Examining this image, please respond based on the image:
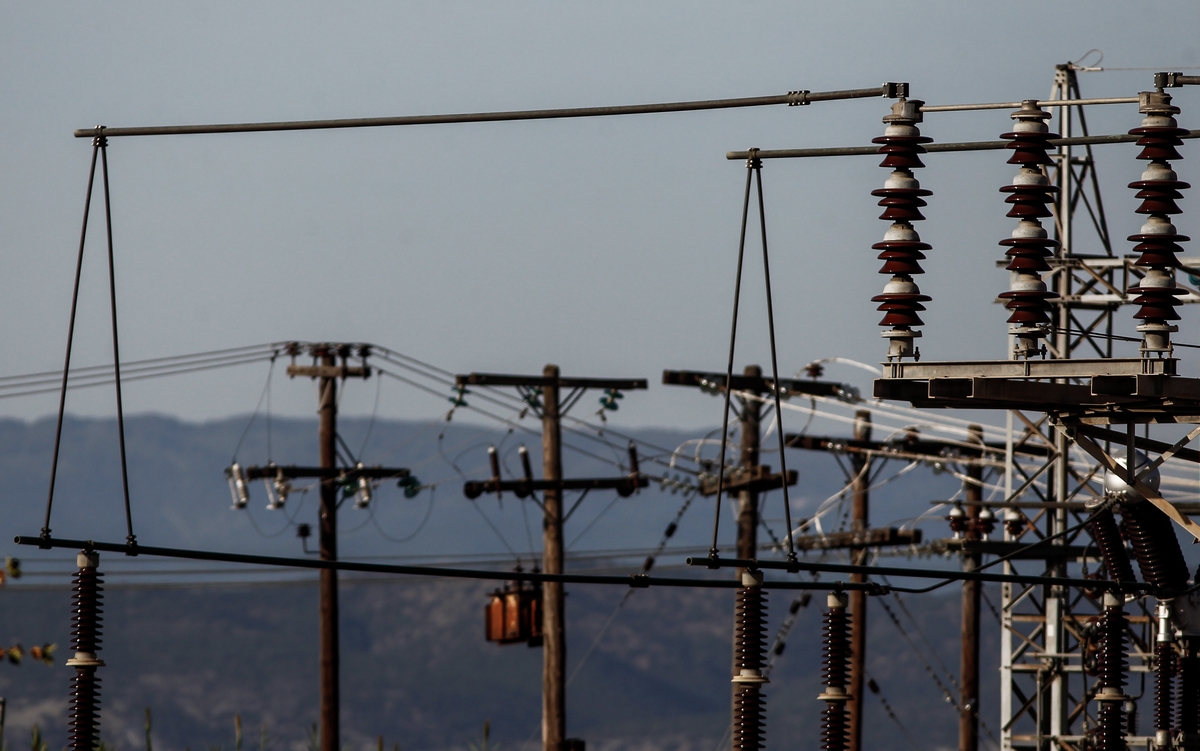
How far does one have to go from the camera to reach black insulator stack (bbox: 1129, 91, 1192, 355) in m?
11.6

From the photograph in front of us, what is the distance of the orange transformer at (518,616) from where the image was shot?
108ft

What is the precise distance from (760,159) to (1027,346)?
6.90ft

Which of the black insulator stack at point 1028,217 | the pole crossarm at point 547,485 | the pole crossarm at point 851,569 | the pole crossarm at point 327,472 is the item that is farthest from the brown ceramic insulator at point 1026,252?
the pole crossarm at point 327,472

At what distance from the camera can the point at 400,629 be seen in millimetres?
197750

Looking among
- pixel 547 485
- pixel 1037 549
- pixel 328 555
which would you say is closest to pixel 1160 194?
pixel 1037 549

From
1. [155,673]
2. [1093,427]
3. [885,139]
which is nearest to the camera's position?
[885,139]

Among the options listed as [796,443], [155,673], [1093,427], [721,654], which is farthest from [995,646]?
[1093,427]

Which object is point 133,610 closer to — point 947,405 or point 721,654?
point 721,654

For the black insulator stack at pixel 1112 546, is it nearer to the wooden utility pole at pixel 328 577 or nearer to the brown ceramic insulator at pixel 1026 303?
the brown ceramic insulator at pixel 1026 303

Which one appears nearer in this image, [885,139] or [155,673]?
[885,139]

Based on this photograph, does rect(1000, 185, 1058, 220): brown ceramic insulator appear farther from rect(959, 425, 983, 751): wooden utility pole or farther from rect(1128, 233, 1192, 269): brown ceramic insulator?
rect(959, 425, 983, 751): wooden utility pole

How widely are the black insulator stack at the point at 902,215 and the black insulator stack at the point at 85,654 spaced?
212 inches

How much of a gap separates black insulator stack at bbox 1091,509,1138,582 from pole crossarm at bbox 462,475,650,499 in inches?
498

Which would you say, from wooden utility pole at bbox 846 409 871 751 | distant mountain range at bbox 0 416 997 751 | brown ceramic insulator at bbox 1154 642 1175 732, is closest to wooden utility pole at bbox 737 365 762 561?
wooden utility pole at bbox 846 409 871 751
